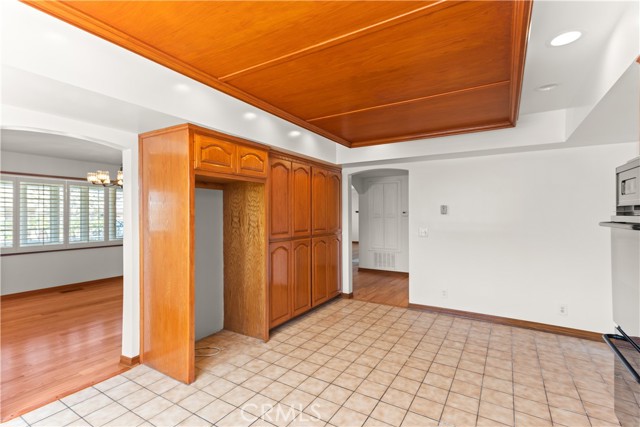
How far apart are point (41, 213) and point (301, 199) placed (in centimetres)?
497

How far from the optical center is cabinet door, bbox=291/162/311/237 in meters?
3.96

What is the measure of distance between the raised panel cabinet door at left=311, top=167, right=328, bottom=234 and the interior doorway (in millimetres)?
2143

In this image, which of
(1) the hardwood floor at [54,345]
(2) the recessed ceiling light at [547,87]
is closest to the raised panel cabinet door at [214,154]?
(1) the hardwood floor at [54,345]

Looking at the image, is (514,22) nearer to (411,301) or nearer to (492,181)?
(492,181)

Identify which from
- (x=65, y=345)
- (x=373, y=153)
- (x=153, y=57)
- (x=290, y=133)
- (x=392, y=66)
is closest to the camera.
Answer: (x=153, y=57)

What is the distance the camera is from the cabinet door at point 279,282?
11.6ft

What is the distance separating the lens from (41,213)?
17.9 feet

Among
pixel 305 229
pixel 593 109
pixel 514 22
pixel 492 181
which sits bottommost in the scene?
pixel 305 229

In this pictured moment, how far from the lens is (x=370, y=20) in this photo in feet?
5.24

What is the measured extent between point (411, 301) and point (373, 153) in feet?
7.51

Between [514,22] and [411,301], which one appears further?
[411,301]

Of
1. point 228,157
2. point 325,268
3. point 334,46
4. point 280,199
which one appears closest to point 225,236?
point 280,199

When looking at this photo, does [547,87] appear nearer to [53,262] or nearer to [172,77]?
[172,77]

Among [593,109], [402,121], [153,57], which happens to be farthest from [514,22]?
[153,57]
